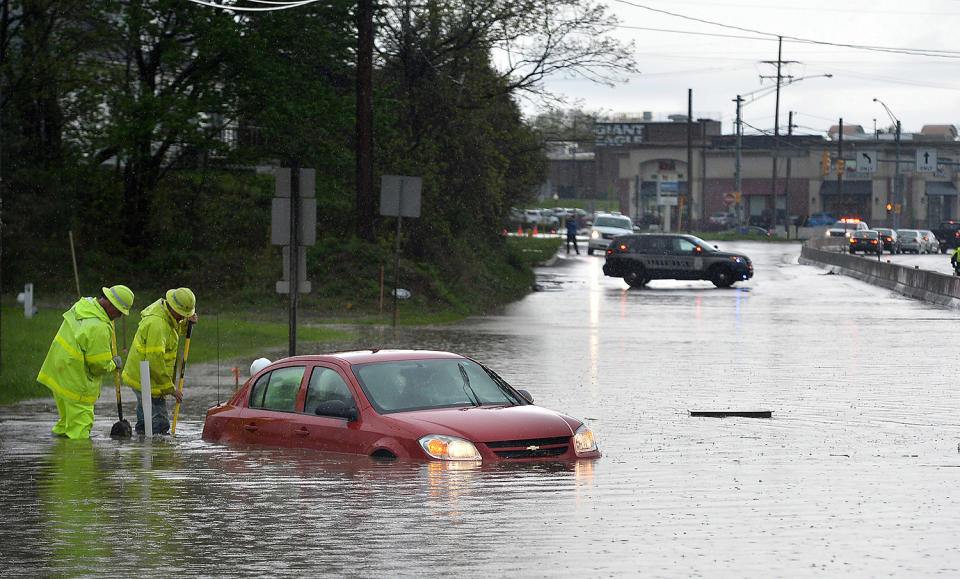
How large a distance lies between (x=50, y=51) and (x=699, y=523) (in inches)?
1258

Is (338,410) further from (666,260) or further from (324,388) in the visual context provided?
(666,260)

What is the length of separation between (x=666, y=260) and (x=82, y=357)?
34195 millimetres

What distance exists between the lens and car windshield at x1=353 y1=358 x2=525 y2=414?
1128cm

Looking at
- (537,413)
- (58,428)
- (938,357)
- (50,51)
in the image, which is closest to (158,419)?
(58,428)

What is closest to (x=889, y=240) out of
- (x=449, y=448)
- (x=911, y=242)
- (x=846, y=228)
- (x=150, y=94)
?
(x=846, y=228)

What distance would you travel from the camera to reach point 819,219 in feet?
359

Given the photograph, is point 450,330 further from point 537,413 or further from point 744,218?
point 744,218

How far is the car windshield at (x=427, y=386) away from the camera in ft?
37.0

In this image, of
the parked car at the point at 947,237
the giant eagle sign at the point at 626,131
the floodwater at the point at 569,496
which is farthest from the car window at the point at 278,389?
the giant eagle sign at the point at 626,131

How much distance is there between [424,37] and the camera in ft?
132

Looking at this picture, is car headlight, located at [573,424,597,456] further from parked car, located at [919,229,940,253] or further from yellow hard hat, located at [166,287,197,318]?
parked car, located at [919,229,940,253]

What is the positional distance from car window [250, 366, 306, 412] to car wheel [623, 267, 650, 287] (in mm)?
34030

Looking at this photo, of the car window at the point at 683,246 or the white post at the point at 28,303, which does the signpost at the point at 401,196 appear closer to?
the white post at the point at 28,303

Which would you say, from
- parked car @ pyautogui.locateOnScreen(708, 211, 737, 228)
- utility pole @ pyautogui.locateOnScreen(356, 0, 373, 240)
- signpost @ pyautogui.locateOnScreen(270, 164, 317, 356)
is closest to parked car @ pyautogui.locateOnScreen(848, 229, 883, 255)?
parked car @ pyautogui.locateOnScreen(708, 211, 737, 228)
